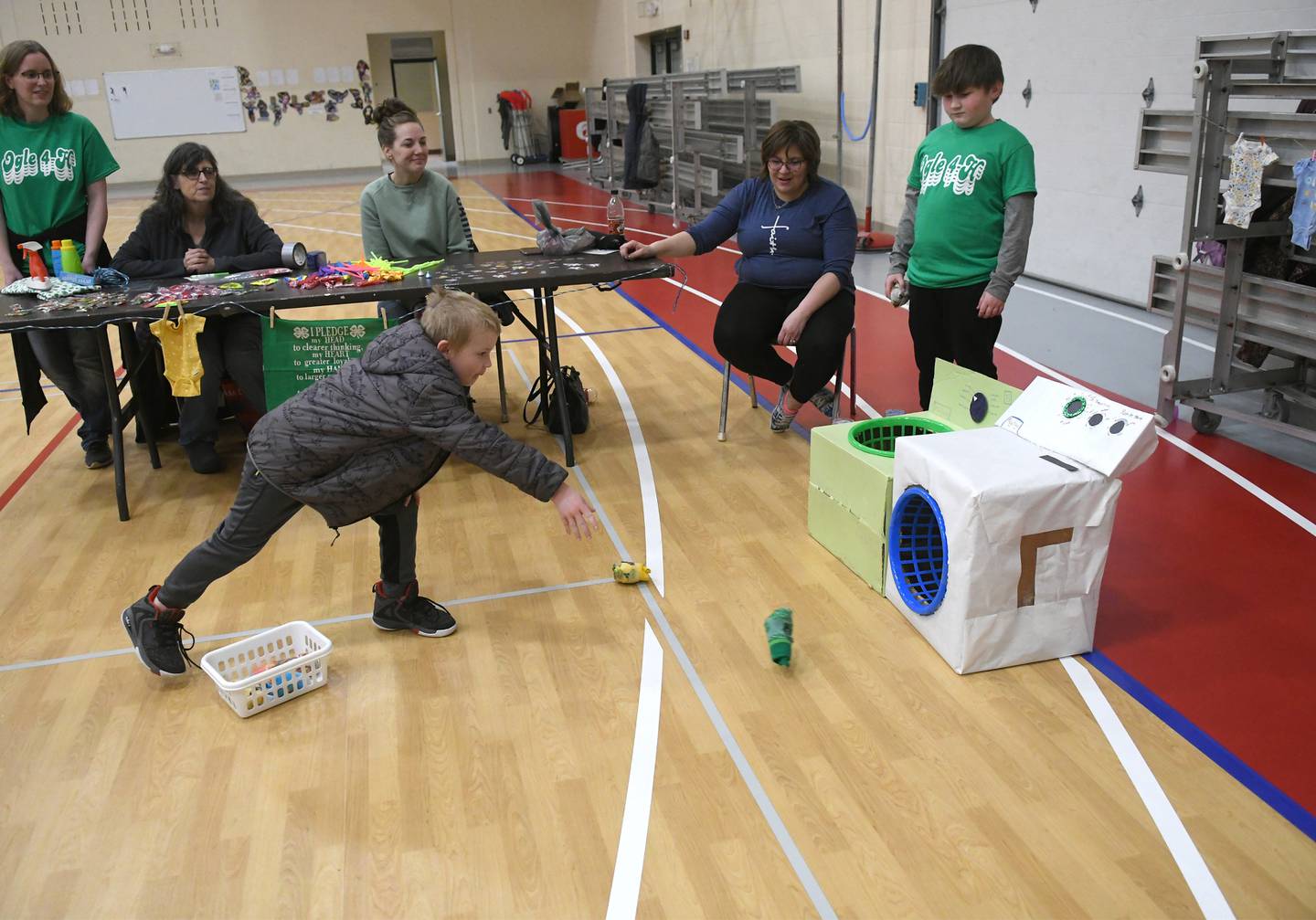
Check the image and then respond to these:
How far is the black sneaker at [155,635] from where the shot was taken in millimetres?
2807

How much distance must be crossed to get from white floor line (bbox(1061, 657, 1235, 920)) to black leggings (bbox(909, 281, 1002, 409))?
4.53 ft

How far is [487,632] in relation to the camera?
3070mm

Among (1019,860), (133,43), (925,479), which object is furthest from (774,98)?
(133,43)

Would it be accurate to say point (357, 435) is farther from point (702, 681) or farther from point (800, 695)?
point (800, 695)

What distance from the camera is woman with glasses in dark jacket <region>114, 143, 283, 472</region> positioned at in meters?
4.16

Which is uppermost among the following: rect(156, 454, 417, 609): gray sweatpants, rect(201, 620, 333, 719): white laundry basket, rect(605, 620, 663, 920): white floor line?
rect(156, 454, 417, 609): gray sweatpants

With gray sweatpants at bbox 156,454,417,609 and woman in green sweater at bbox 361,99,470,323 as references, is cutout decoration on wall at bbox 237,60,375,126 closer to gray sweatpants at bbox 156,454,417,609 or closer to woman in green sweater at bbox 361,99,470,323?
woman in green sweater at bbox 361,99,470,323

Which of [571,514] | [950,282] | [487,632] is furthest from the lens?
[950,282]

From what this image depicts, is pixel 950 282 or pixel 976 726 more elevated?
pixel 950 282

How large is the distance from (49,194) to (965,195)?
3.50m

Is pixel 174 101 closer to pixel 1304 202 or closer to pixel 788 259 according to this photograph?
pixel 788 259

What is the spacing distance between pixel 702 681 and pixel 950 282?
6.22ft

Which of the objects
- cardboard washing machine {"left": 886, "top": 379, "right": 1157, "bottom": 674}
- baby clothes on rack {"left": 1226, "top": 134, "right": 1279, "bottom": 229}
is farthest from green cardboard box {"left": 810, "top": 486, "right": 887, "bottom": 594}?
baby clothes on rack {"left": 1226, "top": 134, "right": 1279, "bottom": 229}

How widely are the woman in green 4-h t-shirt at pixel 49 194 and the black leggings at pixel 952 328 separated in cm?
315
